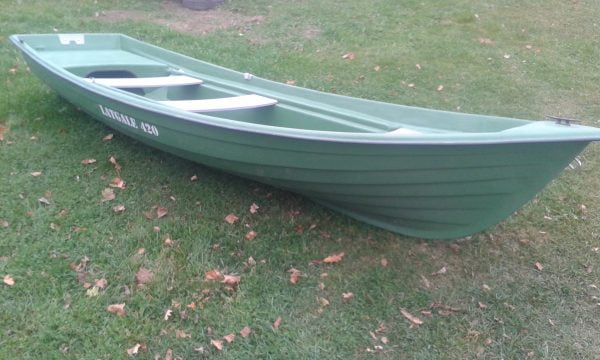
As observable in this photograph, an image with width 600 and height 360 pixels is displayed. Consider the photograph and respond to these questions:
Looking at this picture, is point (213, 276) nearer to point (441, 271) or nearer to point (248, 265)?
point (248, 265)

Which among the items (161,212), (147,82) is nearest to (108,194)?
(161,212)

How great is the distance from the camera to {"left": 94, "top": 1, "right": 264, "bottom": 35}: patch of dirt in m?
7.88

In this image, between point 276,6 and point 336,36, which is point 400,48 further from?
point 276,6

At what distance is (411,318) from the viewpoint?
3.41 m

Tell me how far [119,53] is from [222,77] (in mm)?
1341

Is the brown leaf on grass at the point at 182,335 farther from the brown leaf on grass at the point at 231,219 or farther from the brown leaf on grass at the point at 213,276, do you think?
the brown leaf on grass at the point at 231,219

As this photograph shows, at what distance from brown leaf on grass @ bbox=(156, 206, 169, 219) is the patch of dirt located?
4.08 meters

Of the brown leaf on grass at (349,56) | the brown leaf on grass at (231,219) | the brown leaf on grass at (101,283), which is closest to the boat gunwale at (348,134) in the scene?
the brown leaf on grass at (231,219)

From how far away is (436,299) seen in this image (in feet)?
11.6

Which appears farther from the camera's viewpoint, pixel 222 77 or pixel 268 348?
pixel 222 77

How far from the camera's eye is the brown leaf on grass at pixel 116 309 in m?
3.35

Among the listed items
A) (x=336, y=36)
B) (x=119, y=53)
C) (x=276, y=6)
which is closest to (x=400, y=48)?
(x=336, y=36)

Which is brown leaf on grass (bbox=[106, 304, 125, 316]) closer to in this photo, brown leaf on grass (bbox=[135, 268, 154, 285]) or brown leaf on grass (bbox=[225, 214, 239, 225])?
brown leaf on grass (bbox=[135, 268, 154, 285])

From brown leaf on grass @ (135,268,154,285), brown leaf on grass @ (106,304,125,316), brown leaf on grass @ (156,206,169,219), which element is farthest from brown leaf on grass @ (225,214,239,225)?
brown leaf on grass @ (106,304,125,316)
